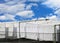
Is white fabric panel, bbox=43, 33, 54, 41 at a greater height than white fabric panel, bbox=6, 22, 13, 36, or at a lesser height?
lesser

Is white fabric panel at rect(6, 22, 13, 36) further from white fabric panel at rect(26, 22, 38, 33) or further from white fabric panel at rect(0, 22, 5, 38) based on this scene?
white fabric panel at rect(26, 22, 38, 33)

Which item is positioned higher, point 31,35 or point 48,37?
point 31,35

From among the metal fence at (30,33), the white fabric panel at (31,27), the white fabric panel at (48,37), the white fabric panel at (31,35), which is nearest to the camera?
the white fabric panel at (48,37)

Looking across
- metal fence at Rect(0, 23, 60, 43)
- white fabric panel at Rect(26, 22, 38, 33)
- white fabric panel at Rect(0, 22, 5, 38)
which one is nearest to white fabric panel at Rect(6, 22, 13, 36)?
metal fence at Rect(0, 23, 60, 43)

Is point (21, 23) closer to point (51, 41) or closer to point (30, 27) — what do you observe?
point (30, 27)

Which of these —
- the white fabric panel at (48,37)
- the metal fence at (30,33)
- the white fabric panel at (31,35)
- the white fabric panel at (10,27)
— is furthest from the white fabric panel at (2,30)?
the white fabric panel at (48,37)

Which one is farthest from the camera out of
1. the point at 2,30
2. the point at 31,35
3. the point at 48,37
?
the point at 2,30

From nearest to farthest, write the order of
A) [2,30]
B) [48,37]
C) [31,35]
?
1. [48,37]
2. [31,35]
3. [2,30]

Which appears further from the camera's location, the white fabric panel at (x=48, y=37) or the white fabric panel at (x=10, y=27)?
the white fabric panel at (x=10, y=27)

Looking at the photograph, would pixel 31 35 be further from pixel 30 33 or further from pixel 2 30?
pixel 2 30

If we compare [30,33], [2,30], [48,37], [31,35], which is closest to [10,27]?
[2,30]

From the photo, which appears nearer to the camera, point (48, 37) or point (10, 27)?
point (48, 37)

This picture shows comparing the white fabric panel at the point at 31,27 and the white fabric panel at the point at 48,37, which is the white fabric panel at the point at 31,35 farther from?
the white fabric panel at the point at 48,37

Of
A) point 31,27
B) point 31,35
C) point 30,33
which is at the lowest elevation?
point 31,35
